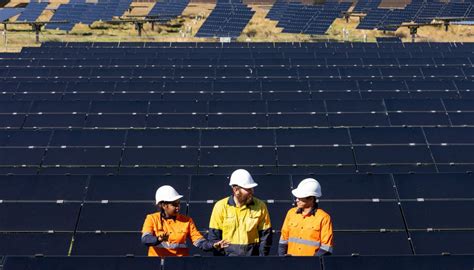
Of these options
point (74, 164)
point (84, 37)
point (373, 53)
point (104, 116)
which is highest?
point (84, 37)

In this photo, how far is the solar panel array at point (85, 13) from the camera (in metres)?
52.8

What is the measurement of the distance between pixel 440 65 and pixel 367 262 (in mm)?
25756

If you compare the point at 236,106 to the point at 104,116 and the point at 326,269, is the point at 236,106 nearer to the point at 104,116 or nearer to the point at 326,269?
the point at 104,116

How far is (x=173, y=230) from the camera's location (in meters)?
9.16

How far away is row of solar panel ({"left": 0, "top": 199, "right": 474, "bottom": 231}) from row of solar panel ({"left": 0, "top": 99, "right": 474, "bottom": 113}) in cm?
818

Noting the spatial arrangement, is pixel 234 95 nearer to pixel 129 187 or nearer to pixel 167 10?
pixel 129 187

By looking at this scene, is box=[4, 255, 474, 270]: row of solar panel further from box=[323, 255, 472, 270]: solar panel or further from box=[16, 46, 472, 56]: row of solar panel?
box=[16, 46, 472, 56]: row of solar panel

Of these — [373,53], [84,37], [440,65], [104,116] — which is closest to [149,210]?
[104,116]

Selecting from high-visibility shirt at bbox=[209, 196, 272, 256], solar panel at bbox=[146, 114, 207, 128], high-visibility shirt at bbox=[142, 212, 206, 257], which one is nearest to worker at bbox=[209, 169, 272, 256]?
high-visibility shirt at bbox=[209, 196, 272, 256]

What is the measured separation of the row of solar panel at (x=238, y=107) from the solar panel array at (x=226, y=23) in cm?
2881

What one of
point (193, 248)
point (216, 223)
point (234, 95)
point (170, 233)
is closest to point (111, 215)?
point (193, 248)

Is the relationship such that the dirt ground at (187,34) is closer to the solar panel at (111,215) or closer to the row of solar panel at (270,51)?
the row of solar panel at (270,51)

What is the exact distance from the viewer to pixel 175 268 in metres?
8.02

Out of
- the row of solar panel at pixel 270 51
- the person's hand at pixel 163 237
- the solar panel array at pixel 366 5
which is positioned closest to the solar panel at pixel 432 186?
the person's hand at pixel 163 237
